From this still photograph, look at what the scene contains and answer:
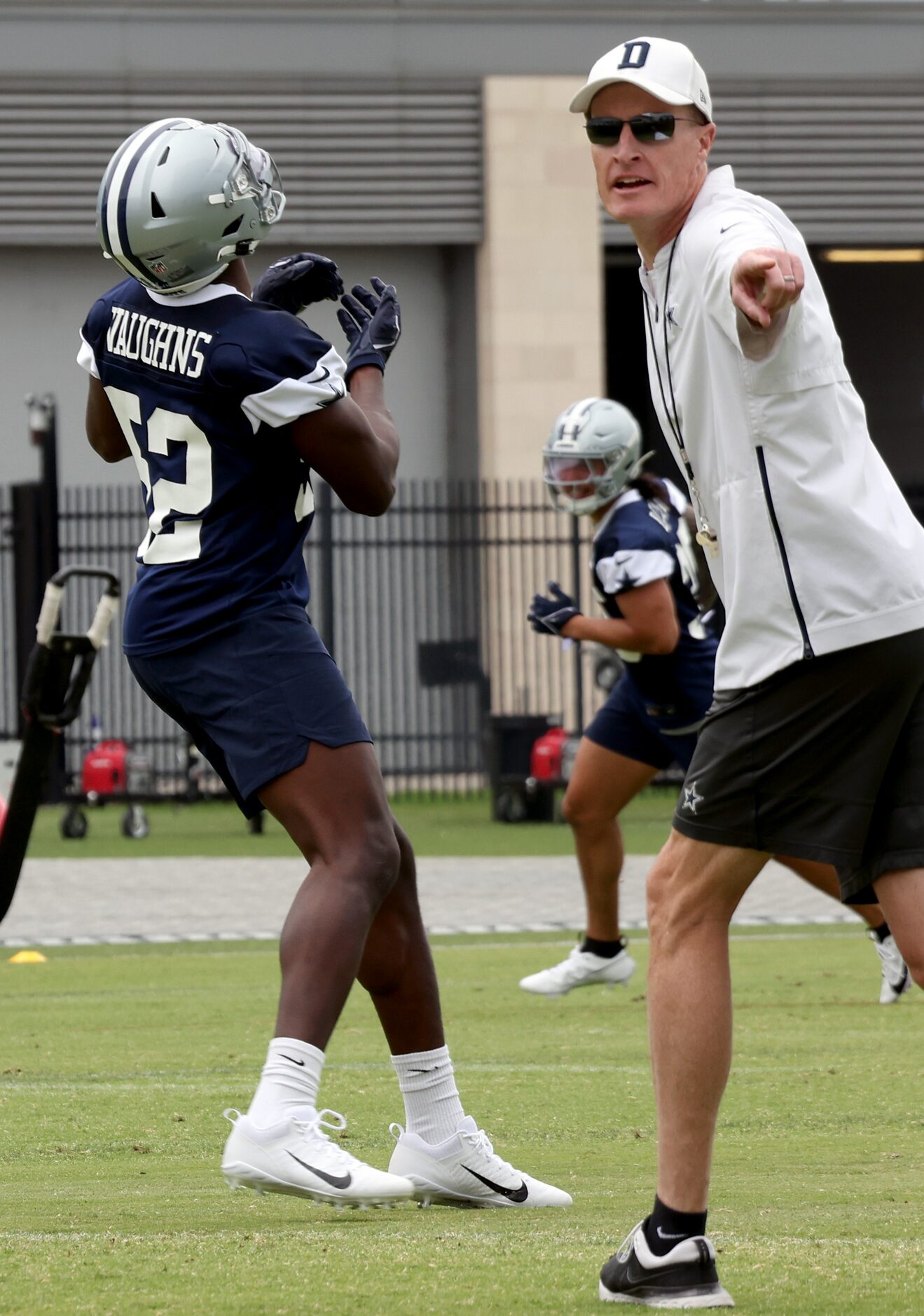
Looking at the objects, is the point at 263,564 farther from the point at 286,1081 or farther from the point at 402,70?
the point at 402,70

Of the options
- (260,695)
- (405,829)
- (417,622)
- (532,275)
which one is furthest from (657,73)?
(532,275)

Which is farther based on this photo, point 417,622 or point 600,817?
point 417,622

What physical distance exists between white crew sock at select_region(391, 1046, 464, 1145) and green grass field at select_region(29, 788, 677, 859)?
1087cm

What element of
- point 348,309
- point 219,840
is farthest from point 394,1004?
point 219,840

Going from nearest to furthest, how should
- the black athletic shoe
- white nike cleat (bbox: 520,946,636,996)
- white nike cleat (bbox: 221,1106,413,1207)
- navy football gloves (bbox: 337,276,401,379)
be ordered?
1. the black athletic shoe
2. white nike cleat (bbox: 221,1106,413,1207)
3. navy football gloves (bbox: 337,276,401,379)
4. white nike cleat (bbox: 520,946,636,996)

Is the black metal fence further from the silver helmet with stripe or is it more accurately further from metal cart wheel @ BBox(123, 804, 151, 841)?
the silver helmet with stripe

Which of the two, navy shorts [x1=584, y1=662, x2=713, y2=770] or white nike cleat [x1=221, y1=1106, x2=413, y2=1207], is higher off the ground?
navy shorts [x1=584, y1=662, x2=713, y2=770]

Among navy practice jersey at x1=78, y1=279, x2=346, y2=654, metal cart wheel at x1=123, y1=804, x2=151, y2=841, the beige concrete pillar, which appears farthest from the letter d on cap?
the beige concrete pillar

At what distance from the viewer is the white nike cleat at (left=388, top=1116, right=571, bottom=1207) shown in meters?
4.46

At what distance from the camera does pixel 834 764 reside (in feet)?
11.8

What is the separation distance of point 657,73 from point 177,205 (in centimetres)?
103

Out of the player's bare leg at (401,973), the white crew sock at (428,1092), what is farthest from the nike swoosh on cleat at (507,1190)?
the player's bare leg at (401,973)

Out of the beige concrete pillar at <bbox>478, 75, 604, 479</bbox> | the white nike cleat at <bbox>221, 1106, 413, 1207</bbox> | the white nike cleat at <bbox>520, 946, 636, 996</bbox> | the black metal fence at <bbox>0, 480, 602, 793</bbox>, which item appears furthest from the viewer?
the beige concrete pillar at <bbox>478, 75, 604, 479</bbox>

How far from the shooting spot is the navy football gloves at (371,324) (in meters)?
4.57
